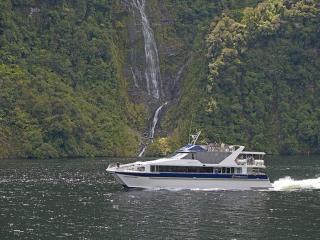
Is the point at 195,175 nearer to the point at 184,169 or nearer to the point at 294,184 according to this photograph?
the point at 184,169

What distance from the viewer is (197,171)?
353 feet

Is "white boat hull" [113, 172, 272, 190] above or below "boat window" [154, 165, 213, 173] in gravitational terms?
below

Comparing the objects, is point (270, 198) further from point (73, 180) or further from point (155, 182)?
point (73, 180)

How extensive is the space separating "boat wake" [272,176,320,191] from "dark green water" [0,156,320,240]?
0.50 ft

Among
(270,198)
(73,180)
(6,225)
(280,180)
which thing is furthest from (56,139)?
(6,225)

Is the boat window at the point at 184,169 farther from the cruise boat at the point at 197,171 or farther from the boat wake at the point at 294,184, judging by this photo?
the boat wake at the point at 294,184

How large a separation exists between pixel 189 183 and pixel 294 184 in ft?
55.2

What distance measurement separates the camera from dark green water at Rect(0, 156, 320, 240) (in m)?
72.5

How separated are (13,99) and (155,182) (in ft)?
297

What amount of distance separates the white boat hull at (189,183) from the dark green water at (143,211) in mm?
1771

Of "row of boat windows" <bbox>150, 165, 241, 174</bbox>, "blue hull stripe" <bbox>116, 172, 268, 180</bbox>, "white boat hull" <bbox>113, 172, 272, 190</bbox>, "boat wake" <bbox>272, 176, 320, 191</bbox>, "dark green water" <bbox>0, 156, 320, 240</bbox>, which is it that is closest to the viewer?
"dark green water" <bbox>0, 156, 320, 240</bbox>

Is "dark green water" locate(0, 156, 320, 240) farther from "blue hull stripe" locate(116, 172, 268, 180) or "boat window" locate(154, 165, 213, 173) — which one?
"boat window" locate(154, 165, 213, 173)

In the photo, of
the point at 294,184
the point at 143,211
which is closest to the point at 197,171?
the point at 294,184

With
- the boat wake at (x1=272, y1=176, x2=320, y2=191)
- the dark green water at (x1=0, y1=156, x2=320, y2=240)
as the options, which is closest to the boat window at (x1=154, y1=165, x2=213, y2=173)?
the dark green water at (x1=0, y1=156, x2=320, y2=240)
